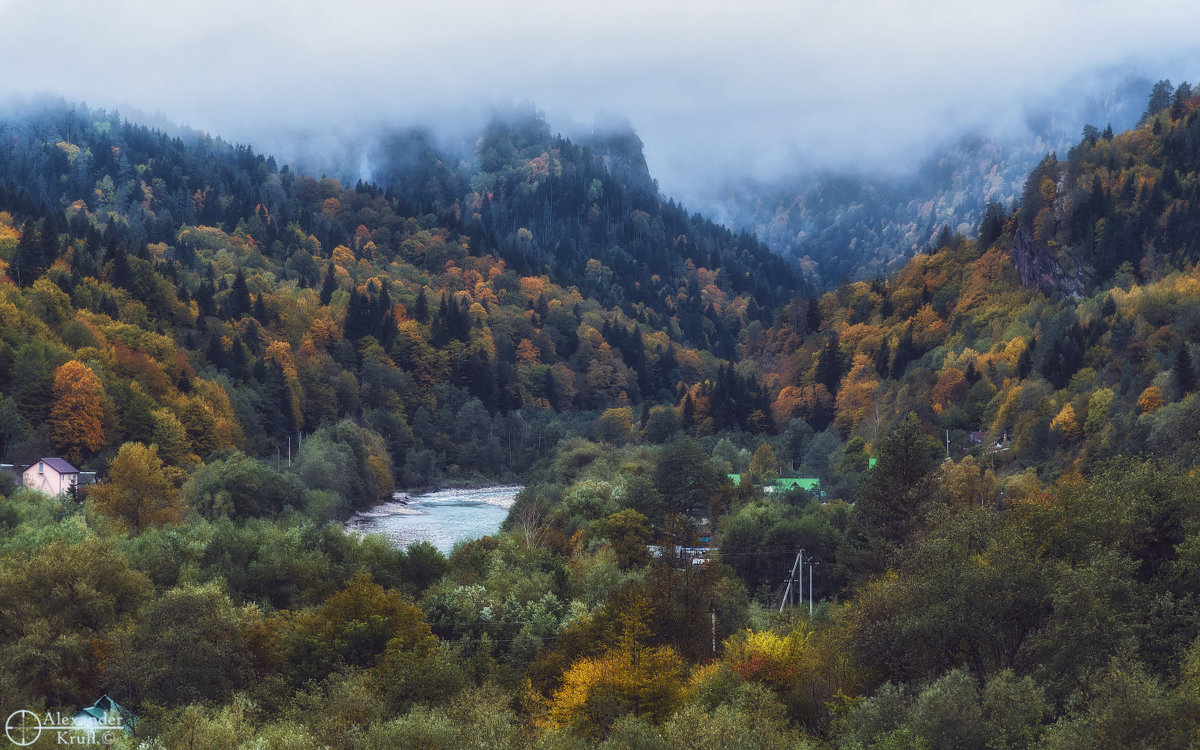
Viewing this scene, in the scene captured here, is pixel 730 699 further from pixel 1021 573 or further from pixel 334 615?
pixel 334 615

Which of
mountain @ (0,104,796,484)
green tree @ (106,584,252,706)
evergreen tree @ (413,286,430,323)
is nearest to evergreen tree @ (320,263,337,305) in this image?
mountain @ (0,104,796,484)

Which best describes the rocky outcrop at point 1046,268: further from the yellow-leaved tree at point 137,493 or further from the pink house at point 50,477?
the pink house at point 50,477

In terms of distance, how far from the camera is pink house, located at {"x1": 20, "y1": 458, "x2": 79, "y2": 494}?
6744 cm

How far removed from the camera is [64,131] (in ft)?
621

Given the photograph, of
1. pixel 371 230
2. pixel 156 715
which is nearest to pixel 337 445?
pixel 156 715

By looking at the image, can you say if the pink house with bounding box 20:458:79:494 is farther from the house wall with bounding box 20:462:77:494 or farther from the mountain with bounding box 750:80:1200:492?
the mountain with bounding box 750:80:1200:492

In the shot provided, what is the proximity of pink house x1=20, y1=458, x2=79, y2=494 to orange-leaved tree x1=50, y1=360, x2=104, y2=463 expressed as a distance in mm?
4367

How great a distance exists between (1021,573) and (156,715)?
29.6 meters

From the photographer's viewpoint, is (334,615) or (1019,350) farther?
(1019,350)

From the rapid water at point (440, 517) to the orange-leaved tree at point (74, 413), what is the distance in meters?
21.1

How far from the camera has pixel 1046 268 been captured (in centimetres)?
9475


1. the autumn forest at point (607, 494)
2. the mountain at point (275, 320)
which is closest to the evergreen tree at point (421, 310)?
the mountain at point (275, 320)

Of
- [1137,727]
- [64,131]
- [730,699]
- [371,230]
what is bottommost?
[730,699]

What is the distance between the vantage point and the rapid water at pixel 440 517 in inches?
3199
